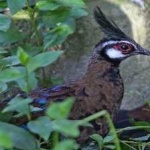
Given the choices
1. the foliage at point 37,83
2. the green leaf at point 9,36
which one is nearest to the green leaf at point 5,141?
the foliage at point 37,83

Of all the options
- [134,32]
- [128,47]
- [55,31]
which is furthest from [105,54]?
[134,32]

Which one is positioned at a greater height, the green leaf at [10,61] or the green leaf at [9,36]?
the green leaf at [10,61]

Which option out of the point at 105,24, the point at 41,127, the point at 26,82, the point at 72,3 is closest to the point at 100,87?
the point at 105,24

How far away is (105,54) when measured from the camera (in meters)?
3.19

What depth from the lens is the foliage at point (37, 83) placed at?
57.7 inches

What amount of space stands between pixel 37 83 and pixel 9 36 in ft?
0.70

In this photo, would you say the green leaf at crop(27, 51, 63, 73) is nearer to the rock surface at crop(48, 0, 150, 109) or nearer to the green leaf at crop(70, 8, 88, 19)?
the green leaf at crop(70, 8, 88, 19)

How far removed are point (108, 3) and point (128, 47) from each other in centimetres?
110

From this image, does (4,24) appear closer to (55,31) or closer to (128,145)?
(55,31)

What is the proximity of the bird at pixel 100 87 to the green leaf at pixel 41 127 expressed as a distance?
2.59ft

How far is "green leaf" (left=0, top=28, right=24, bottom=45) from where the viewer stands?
2600 mm

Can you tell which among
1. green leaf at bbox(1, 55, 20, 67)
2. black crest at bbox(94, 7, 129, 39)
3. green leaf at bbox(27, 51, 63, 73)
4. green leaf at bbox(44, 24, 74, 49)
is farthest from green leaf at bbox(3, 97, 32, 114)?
black crest at bbox(94, 7, 129, 39)

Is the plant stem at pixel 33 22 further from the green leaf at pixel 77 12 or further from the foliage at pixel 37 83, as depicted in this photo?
the green leaf at pixel 77 12

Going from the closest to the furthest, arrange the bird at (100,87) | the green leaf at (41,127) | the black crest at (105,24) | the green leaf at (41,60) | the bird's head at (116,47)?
the green leaf at (41,127) → the green leaf at (41,60) → the bird at (100,87) → the black crest at (105,24) → the bird's head at (116,47)
